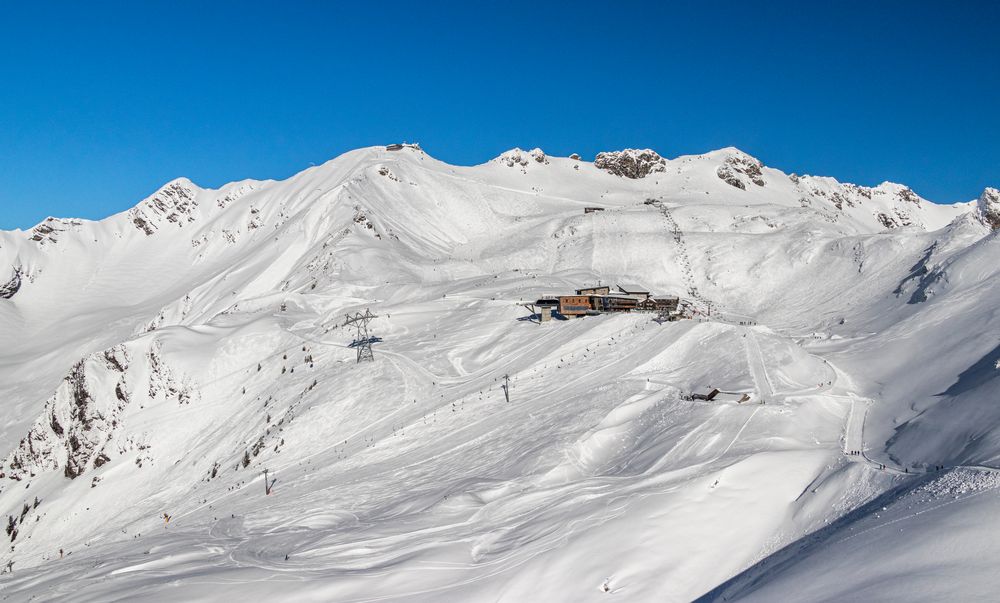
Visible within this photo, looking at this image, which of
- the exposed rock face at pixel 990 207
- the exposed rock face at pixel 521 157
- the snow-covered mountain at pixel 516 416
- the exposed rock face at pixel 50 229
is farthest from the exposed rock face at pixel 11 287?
the exposed rock face at pixel 990 207

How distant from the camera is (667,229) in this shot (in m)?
120

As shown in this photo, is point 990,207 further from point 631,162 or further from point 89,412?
point 89,412

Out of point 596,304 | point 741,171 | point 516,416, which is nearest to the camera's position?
point 516,416

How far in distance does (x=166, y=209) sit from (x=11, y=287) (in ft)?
133

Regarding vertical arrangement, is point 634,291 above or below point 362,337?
below

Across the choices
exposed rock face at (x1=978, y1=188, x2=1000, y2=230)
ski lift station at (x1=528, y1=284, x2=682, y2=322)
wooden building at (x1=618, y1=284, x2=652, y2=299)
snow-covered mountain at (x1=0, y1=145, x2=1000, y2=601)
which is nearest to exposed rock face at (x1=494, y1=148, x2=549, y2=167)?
snow-covered mountain at (x1=0, y1=145, x2=1000, y2=601)

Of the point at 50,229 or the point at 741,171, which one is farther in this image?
the point at 50,229

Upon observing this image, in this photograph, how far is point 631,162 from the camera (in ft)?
577

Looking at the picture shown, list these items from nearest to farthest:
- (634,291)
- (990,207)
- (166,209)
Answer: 1. (634,291)
2. (990,207)
3. (166,209)

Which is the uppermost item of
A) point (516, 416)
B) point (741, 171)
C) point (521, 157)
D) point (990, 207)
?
point (521, 157)

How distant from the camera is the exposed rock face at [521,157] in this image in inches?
7008

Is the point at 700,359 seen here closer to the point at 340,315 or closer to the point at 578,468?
the point at 578,468

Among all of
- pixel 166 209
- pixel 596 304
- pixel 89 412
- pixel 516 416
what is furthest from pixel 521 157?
pixel 516 416

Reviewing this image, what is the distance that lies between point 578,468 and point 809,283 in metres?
66.9
